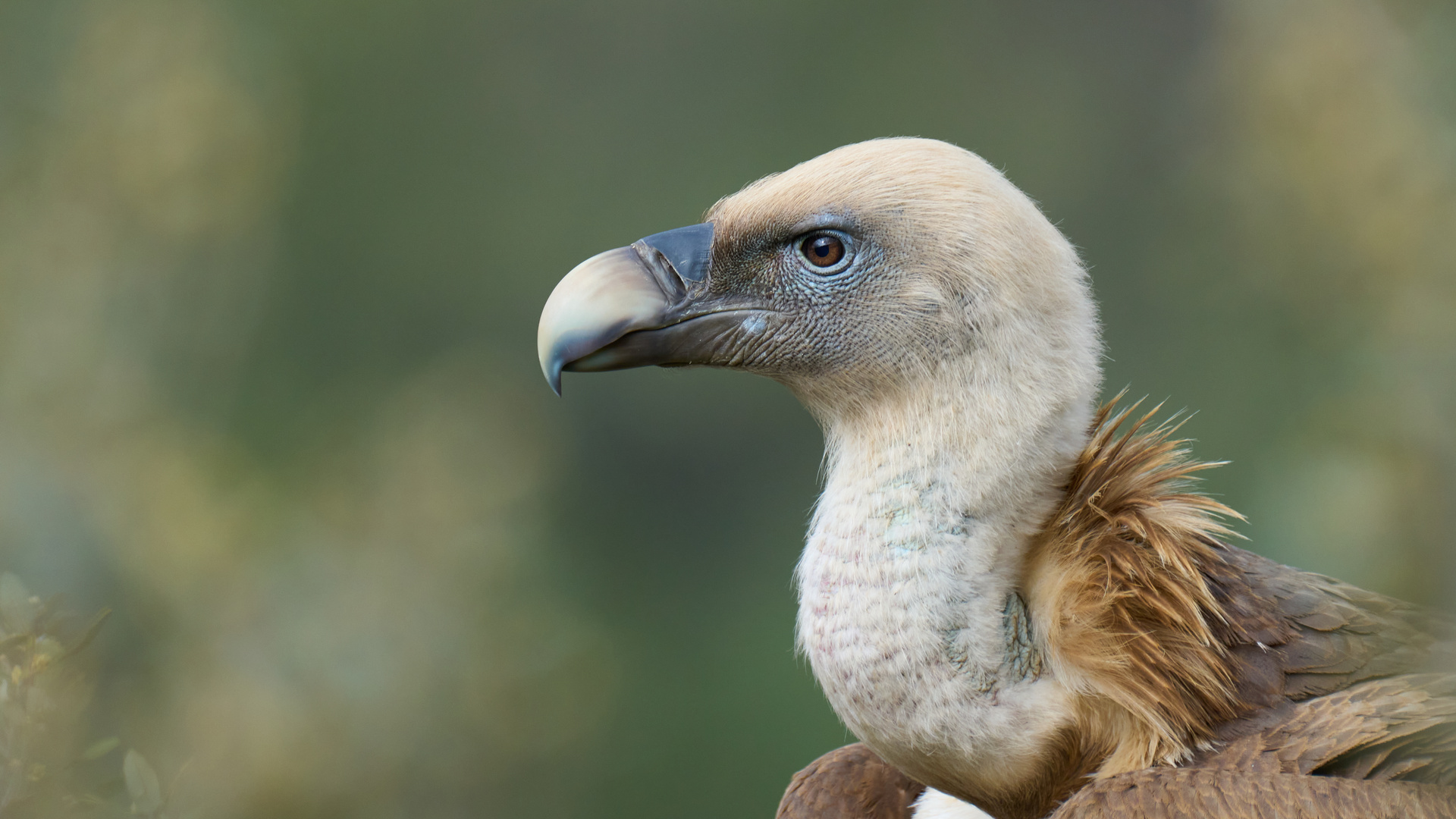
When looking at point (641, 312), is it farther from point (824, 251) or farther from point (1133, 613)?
point (1133, 613)

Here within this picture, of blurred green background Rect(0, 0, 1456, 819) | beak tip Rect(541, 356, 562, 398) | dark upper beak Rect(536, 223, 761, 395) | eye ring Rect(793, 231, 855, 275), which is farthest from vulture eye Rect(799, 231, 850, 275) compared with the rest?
blurred green background Rect(0, 0, 1456, 819)

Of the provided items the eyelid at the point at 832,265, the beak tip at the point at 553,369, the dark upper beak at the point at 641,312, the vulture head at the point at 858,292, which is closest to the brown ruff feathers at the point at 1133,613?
the vulture head at the point at 858,292

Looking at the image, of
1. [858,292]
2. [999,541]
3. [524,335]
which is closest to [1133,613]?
[999,541]

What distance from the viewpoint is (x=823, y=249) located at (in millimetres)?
1433

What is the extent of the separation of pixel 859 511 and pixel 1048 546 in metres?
0.22

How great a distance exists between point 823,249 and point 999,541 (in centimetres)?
40

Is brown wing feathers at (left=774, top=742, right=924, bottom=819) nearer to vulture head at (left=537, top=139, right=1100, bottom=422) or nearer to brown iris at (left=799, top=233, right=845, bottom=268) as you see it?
vulture head at (left=537, top=139, right=1100, bottom=422)

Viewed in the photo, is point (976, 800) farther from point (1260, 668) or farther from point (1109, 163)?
point (1109, 163)

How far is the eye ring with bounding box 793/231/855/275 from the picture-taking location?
142 centimetres

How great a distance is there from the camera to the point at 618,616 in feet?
13.2

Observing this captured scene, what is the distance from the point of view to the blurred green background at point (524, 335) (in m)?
2.17

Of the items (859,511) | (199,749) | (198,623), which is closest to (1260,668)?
(859,511)

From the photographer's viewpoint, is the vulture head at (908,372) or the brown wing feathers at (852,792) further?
the brown wing feathers at (852,792)

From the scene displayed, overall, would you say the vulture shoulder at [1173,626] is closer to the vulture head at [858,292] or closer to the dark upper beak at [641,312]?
the vulture head at [858,292]
